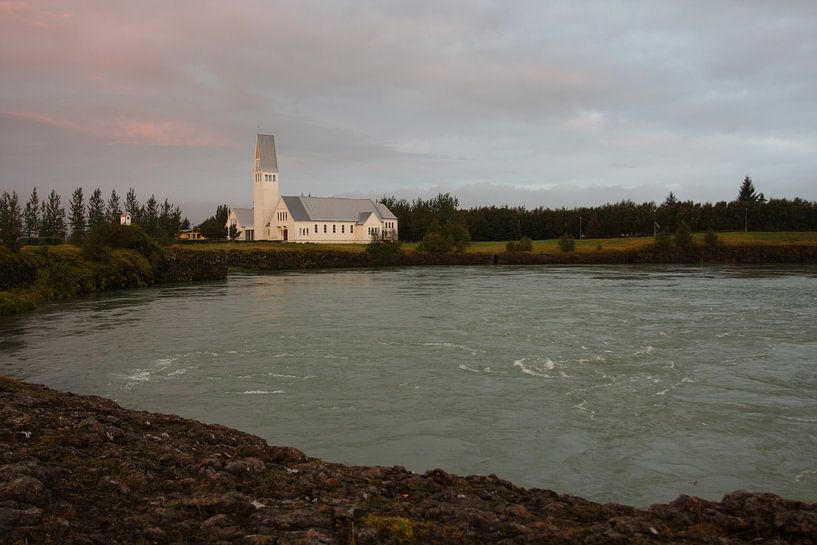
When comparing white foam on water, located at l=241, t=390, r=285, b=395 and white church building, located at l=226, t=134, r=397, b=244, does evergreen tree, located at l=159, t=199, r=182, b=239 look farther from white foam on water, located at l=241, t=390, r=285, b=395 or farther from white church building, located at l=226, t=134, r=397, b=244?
white foam on water, located at l=241, t=390, r=285, b=395

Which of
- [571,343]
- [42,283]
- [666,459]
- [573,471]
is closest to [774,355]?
[571,343]

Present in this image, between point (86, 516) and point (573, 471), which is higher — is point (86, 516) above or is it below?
above

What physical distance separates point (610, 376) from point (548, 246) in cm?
7940

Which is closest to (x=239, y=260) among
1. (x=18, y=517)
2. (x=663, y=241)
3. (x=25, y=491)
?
(x=663, y=241)

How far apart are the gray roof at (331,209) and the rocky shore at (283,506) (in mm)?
89768

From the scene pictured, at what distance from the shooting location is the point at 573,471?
8.35 metres

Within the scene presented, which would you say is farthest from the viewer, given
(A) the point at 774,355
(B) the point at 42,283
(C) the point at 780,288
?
(C) the point at 780,288

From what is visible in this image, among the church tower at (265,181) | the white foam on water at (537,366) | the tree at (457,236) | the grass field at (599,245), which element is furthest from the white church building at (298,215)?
the white foam on water at (537,366)

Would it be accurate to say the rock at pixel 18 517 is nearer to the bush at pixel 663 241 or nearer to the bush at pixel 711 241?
the bush at pixel 663 241

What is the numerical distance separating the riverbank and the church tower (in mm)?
20998

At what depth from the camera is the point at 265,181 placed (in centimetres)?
9794

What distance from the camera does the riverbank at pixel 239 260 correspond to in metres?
33.8

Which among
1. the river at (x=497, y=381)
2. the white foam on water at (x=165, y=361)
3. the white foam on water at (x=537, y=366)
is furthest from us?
the white foam on water at (x=165, y=361)

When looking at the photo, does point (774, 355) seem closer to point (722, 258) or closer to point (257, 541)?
point (257, 541)
